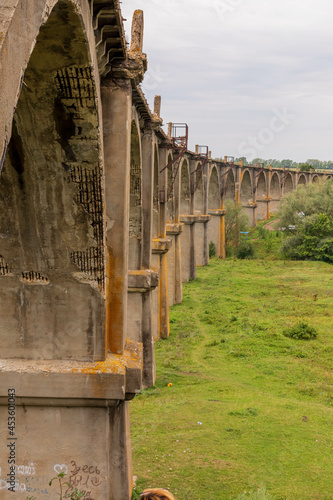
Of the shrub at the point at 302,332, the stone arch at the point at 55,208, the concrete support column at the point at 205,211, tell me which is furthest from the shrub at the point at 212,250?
the stone arch at the point at 55,208

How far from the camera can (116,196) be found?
7.57 metres

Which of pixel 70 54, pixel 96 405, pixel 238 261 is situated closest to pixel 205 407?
pixel 96 405

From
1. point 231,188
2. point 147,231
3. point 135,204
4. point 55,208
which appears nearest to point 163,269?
point 147,231

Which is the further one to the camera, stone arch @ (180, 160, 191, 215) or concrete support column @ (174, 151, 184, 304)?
stone arch @ (180, 160, 191, 215)

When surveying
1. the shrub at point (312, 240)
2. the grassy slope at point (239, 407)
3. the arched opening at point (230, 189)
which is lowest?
the grassy slope at point (239, 407)

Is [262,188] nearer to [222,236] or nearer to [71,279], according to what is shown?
[222,236]

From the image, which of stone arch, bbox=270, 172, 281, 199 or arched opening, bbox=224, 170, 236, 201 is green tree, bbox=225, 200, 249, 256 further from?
stone arch, bbox=270, 172, 281, 199

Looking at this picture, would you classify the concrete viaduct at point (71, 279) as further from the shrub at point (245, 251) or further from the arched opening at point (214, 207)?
the shrub at point (245, 251)

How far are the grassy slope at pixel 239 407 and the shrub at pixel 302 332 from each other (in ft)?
1.36

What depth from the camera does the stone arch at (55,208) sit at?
5.59 meters

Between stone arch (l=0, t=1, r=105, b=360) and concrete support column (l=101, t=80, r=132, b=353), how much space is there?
1.20ft

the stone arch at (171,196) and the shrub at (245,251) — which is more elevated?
the stone arch at (171,196)

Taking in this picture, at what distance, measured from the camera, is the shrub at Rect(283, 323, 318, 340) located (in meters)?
19.2

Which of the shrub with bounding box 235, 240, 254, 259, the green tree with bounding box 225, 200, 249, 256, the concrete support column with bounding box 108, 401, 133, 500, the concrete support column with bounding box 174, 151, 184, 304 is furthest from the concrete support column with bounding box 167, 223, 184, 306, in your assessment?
the green tree with bounding box 225, 200, 249, 256
